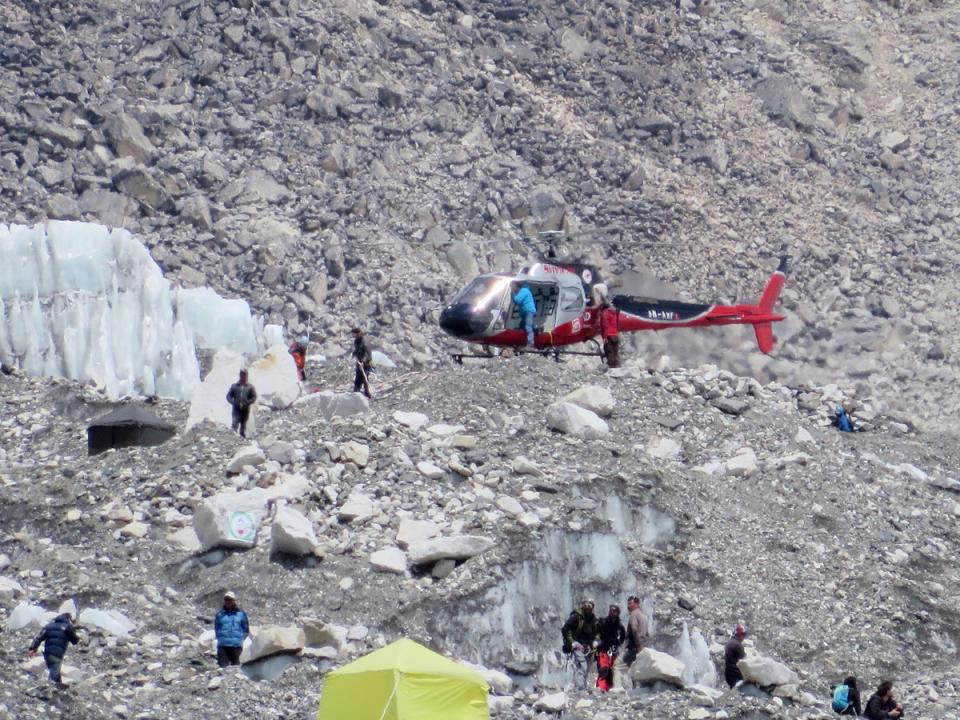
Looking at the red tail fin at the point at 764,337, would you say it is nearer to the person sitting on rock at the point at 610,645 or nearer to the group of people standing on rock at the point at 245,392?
the group of people standing on rock at the point at 245,392

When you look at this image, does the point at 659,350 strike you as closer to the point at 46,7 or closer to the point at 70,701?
the point at 46,7

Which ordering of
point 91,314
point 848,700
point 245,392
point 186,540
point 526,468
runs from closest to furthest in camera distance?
point 848,700 < point 186,540 < point 526,468 < point 245,392 < point 91,314

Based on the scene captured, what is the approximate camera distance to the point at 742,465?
24047 mm

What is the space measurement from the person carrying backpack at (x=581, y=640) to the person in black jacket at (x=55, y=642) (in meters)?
4.83

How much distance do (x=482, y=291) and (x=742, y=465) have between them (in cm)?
412

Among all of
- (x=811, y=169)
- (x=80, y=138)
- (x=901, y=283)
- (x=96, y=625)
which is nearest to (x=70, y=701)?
(x=96, y=625)

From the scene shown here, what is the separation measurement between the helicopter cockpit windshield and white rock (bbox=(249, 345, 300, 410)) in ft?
7.44

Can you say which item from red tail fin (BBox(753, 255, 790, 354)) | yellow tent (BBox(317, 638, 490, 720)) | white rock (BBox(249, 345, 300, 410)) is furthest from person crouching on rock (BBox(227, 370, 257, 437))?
red tail fin (BBox(753, 255, 790, 354))

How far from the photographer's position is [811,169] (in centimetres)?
4634

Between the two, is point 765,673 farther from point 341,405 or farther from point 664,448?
point 341,405

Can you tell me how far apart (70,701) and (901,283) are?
29898 millimetres

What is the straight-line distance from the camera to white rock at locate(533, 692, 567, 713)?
1708 centimetres

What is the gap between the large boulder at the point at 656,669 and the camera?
17797mm

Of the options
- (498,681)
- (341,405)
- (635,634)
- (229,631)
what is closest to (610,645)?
(635,634)
